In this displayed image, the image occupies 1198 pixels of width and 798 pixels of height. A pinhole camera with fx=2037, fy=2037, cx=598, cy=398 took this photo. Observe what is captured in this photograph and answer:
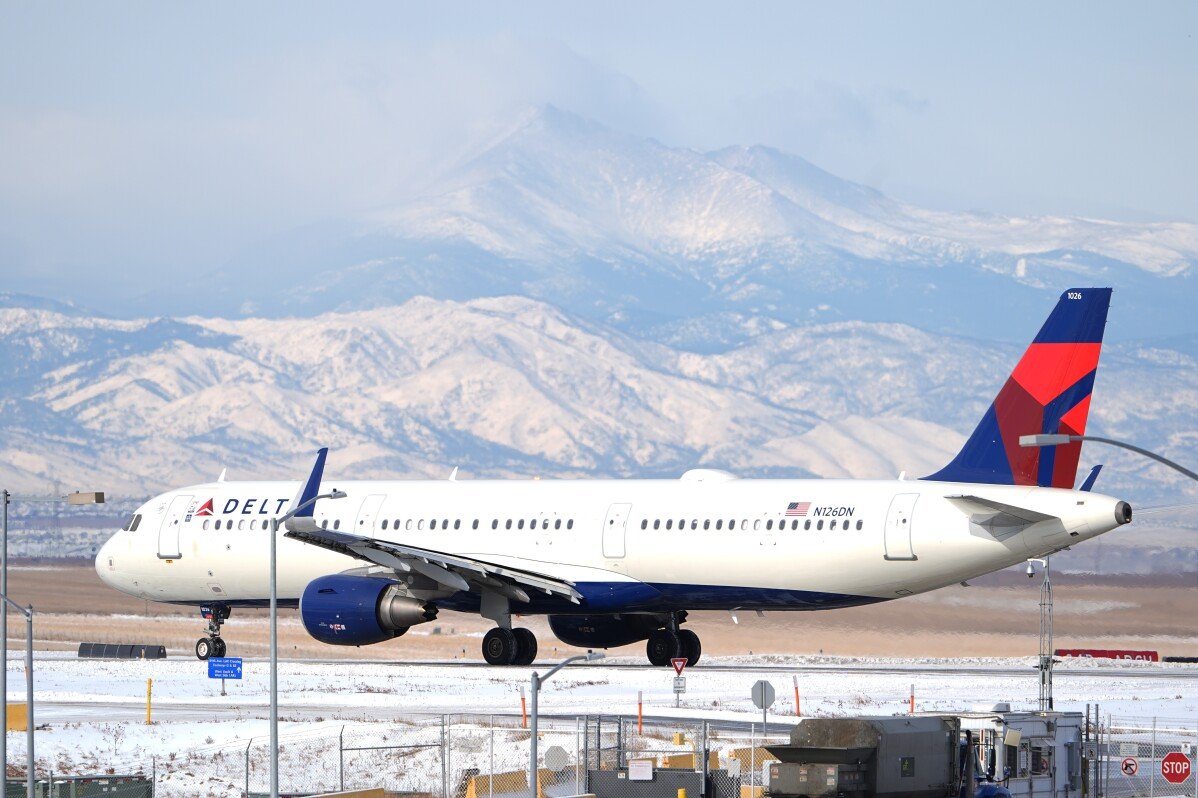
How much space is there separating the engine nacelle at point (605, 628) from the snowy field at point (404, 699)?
3.82 ft

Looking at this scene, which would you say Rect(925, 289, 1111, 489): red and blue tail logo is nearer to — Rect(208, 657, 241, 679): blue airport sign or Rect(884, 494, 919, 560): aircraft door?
Rect(884, 494, 919, 560): aircraft door

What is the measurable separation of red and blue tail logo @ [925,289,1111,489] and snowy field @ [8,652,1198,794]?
505cm

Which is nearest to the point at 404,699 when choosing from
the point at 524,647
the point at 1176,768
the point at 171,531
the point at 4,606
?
the point at 524,647

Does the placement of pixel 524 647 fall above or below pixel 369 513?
below

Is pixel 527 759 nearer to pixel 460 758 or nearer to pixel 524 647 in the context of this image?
pixel 460 758

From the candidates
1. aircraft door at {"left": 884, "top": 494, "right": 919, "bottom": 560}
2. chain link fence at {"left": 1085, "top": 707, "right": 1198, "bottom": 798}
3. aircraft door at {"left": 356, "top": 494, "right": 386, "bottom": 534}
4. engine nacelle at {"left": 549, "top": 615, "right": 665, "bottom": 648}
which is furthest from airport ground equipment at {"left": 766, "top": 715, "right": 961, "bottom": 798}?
aircraft door at {"left": 356, "top": 494, "right": 386, "bottom": 534}

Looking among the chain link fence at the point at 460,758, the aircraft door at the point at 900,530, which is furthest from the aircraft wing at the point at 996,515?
the chain link fence at the point at 460,758

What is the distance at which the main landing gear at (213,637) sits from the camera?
54.4 meters

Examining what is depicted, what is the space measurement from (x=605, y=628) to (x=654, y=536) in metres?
4.46

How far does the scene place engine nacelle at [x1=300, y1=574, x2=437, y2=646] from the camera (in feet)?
149

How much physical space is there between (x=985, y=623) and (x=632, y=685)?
61.4 ft

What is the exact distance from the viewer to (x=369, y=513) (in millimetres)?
50844

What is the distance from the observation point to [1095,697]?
46344 mm

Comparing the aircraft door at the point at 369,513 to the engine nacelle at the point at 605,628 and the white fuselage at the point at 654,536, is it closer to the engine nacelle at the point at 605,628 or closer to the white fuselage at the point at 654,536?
the white fuselage at the point at 654,536
